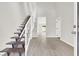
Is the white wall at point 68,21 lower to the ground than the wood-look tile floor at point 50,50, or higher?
higher

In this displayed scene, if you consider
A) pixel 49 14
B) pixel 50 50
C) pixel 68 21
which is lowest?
pixel 50 50

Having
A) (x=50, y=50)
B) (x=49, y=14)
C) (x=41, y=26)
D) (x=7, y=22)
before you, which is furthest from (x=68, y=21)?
(x=41, y=26)

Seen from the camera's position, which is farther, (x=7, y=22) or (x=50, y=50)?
(x=7, y=22)

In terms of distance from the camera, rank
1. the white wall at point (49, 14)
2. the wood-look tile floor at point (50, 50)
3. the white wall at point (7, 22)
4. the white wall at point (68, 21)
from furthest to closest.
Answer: the white wall at point (49, 14) → the white wall at point (7, 22) → the white wall at point (68, 21) → the wood-look tile floor at point (50, 50)

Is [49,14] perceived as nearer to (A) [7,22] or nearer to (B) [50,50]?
(A) [7,22]

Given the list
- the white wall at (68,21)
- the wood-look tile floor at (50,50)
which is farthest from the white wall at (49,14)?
the wood-look tile floor at (50,50)

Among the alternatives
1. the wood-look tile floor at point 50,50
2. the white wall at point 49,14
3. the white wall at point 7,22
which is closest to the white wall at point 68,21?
the wood-look tile floor at point 50,50

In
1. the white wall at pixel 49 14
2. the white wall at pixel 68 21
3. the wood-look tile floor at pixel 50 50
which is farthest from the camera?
the white wall at pixel 49 14

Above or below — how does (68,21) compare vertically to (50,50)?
above

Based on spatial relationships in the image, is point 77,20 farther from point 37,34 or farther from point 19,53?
point 37,34

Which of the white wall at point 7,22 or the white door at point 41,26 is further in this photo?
the white door at point 41,26

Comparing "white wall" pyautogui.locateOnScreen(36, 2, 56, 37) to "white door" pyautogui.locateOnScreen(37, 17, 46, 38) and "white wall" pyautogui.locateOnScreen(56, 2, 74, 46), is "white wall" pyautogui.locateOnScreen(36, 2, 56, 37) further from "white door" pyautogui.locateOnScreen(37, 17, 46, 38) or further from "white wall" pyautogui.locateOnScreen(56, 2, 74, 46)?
"white wall" pyautogui.locateOnScreen(56, 2, 74, 46)

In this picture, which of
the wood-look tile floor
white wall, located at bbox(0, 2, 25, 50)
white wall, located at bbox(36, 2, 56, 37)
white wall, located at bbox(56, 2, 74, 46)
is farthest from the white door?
the wood-look tile floor

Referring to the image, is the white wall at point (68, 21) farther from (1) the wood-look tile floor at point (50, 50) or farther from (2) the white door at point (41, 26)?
(2) the white door at point (41, 26)
